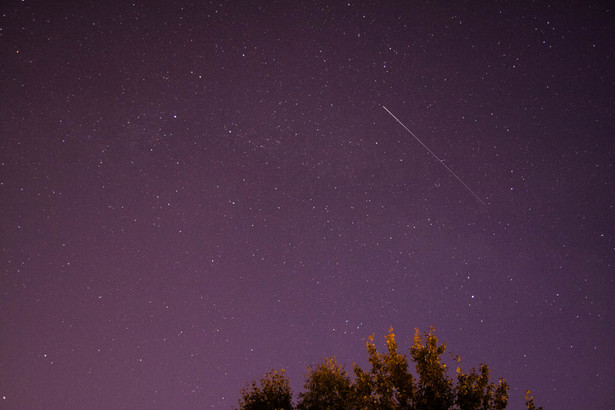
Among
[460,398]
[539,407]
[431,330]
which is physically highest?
[431,330]

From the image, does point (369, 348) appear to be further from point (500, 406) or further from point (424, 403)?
point (500, 406)

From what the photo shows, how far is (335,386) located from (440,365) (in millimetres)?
3390

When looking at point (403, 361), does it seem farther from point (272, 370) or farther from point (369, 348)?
point (272, 370)

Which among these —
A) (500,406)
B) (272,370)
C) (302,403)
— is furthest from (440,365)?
(272,370)

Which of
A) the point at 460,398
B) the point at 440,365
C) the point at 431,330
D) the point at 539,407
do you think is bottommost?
the point at 539,407

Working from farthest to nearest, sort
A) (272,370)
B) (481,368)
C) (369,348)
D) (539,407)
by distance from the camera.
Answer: (272,370) → (369,348) → (481,368) → (539,407)

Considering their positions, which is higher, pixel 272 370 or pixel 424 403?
pixel 272 370

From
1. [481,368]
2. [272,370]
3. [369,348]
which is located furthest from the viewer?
[272,370]

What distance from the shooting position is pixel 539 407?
405 inches

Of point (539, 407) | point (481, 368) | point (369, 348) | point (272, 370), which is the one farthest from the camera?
point (272, 370)

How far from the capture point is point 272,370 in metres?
12.9

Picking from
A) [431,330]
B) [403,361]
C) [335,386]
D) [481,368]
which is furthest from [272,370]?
[481,368]

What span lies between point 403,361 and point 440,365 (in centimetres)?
109

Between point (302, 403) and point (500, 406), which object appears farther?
point (302, 403)
